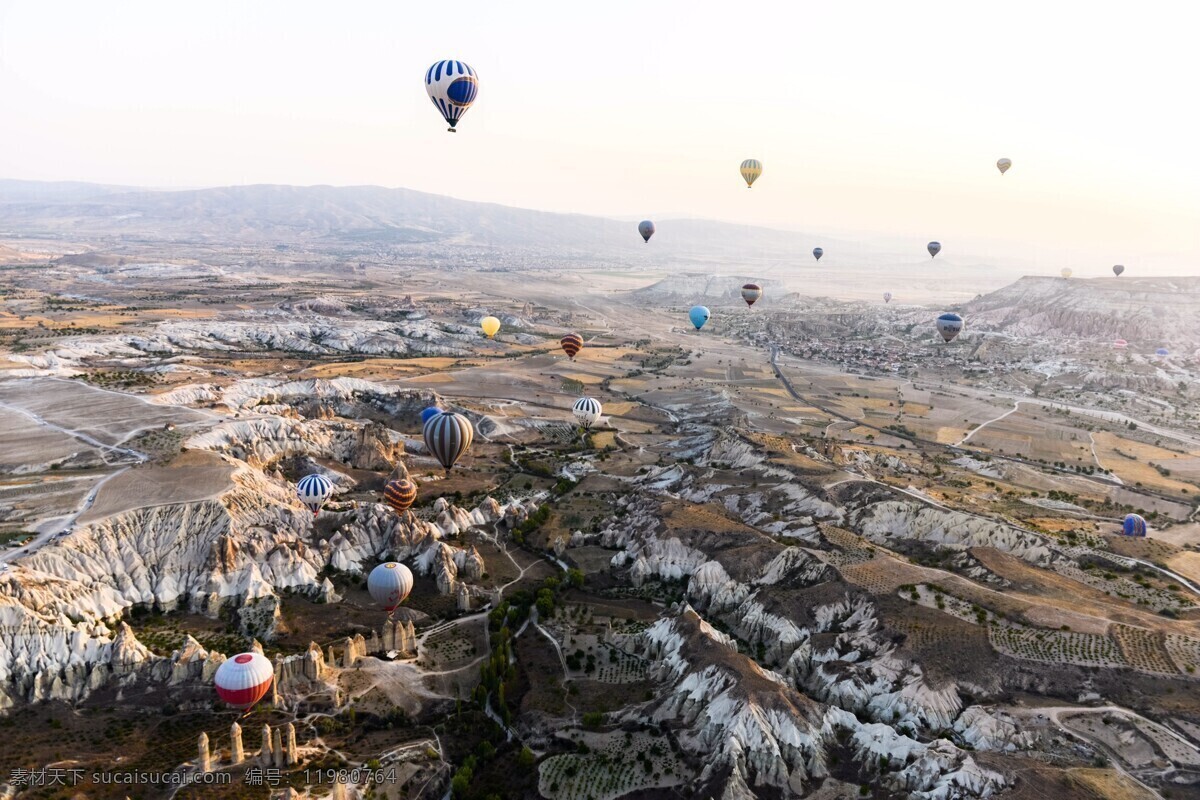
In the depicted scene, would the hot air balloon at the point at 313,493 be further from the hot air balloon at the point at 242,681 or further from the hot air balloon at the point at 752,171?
the hot air balloon at the point at 752,171

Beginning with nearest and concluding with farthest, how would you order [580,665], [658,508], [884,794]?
[884,794]
[580,665]
[658,508]

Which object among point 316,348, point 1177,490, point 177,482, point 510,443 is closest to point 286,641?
point 177,482

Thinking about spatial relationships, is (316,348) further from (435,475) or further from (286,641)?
(286,641)

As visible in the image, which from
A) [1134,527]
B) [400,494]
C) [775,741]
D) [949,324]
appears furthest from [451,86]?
[949,324]

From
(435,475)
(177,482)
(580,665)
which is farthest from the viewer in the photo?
(435,475)

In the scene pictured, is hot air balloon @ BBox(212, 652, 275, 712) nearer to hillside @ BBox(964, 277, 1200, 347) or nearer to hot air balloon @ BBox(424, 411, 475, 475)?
hot air balloon @ BBox(424, 411, 475, 475)

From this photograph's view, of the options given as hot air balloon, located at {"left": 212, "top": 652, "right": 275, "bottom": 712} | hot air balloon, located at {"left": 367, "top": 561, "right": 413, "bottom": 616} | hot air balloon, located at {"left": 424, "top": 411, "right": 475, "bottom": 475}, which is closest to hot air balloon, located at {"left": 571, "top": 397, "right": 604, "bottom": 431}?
hot air balloon, located at {"left": 424, "top": 411, "right": 475, "bottom": 475}

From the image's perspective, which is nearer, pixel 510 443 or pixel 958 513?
pixel 958 513
